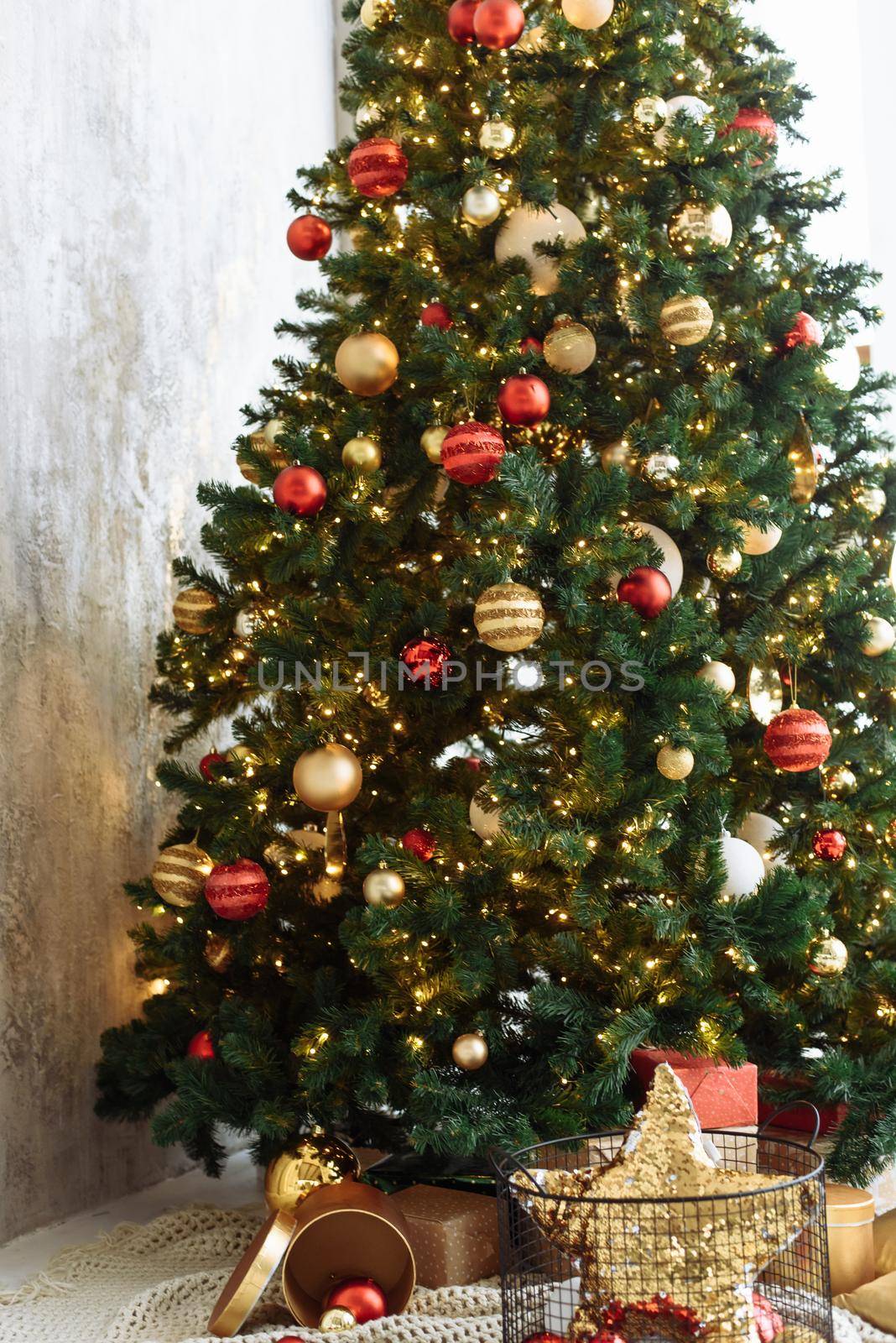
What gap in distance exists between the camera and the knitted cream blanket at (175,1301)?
1.33 m

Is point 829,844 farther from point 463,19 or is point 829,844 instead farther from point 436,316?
point 463,19

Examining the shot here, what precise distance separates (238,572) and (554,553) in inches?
19.3

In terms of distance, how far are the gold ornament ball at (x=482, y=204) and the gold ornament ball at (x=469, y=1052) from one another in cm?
105

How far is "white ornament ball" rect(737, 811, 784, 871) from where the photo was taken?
1761 mm

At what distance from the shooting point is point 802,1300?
1.15 metres

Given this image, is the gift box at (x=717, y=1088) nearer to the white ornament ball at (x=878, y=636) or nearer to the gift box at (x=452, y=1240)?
the gift box at (x=452, y=1240)

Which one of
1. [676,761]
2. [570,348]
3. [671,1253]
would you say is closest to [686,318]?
[570,348]

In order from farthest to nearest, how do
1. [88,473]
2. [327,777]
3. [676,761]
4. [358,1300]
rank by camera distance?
1. [88,473]
2. [327,777]
3. [676,761]
4. [358,1300]

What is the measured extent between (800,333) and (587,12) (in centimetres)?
51

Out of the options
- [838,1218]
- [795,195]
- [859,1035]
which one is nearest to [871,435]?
[795,195]

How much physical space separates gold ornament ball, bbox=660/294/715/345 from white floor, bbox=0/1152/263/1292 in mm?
1397

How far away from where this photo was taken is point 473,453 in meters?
1.54

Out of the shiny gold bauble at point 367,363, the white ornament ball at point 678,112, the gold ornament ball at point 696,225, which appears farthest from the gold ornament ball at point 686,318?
the shiny gold bauble at point 367,363

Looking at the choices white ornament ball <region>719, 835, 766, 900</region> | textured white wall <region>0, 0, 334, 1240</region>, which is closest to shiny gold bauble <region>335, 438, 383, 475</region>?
textured white wall <region>0, 0, 334, 1240</region>
